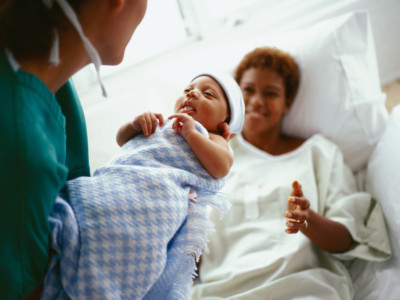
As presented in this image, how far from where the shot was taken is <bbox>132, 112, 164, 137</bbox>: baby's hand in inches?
34.2

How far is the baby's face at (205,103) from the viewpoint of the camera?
3.25 feet

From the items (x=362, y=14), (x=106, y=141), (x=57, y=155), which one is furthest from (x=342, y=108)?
(x=57, y=155)

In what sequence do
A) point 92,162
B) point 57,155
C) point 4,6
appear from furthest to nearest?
point 92,162
point 57,155
point 4,6

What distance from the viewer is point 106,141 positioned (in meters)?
1.44

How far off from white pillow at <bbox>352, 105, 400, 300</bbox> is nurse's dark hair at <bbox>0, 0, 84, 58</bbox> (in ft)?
3.73

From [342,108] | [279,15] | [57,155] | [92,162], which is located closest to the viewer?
[57,155]

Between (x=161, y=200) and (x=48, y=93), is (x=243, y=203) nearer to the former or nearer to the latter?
(x=161, y=200)

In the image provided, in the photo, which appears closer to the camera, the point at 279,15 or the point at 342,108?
the point at 342,108

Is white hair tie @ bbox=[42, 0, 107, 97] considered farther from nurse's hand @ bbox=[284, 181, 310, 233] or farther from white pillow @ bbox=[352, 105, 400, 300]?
white pillow @ bbox=[352, 105, 400, 300]

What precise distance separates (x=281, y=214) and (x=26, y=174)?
0.96 meters

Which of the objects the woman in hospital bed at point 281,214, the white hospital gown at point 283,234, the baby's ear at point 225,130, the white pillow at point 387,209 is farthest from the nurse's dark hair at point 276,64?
the baby's ear at point 225,130

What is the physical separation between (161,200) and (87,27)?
0.35 m

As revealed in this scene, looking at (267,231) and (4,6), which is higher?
(4,6)

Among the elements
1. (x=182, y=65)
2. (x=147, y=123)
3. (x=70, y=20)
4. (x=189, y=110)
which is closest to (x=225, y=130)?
(x=189, y=110)
